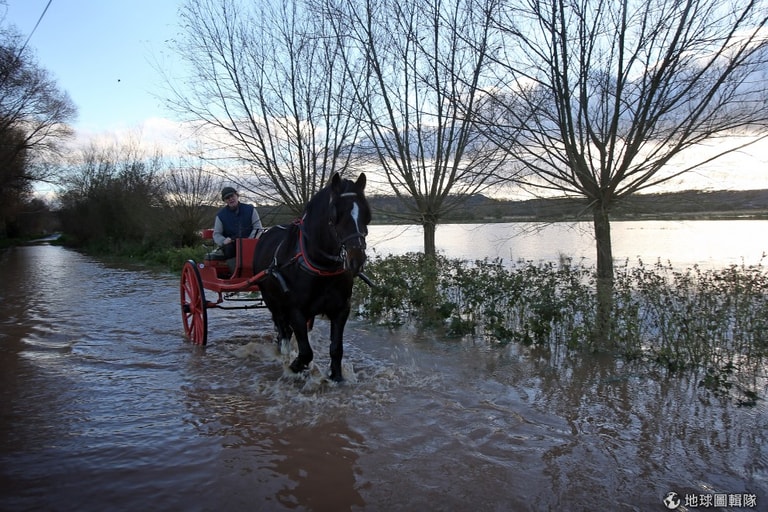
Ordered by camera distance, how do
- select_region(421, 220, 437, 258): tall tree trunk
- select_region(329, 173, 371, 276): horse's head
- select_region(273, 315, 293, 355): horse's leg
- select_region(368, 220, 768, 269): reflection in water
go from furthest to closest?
1. select_region(421, 220, 437, 258): tall tree trunk
2. select_region(368, 220, 768, 269): reflection in water
3. select_region(273, 315, 293, 355): horse's leg
4. select_region(329, 173, 371, 276): horse's head

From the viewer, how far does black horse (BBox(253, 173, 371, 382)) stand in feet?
14.3

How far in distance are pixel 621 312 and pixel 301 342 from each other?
3617 mm

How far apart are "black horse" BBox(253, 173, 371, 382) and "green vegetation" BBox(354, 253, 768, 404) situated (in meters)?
2.58

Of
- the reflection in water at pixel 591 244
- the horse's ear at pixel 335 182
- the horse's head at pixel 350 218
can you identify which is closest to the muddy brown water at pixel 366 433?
the horse's head at pixel 350 218

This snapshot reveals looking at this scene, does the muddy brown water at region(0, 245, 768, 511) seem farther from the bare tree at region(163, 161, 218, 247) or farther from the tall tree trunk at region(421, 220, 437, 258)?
the bare tree at region(163, 161, 218, 247)

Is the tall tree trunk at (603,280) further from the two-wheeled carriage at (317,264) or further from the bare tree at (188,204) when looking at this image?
the bare tree at (188,204)

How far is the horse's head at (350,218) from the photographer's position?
4.23 metres

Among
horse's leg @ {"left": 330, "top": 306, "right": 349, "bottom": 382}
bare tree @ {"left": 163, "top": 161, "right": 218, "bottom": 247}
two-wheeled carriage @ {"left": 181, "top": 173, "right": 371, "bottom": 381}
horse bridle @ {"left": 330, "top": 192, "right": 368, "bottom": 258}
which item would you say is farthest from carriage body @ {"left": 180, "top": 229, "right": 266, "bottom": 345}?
bare tree @ {"left": 163, "top": 161, "right": 218, "bottom": 247}

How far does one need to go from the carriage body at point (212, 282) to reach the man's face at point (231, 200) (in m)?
0.50

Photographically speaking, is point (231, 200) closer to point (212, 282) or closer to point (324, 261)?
point (212, 282)

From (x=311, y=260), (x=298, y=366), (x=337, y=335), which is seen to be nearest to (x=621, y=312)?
(x=337, y=335)

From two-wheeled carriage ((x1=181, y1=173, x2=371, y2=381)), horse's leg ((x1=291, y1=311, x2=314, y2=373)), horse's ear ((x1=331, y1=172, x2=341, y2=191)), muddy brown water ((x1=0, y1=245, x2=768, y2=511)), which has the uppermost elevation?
horse's ear ((x1=331, y1=172, x2=341, y2=191))

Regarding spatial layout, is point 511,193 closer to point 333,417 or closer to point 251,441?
point 333,417

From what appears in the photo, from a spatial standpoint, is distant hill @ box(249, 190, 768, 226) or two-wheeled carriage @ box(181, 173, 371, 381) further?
distant hill @ box(249, 190, 768, 226)
